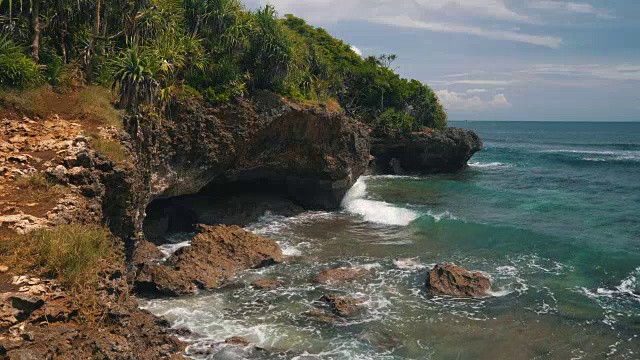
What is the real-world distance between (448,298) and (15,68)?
15743 mm

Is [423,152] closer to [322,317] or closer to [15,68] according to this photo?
[322,317]

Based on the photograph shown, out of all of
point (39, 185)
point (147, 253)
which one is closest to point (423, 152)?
point (147, 253)

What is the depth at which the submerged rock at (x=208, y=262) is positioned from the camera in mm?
15156

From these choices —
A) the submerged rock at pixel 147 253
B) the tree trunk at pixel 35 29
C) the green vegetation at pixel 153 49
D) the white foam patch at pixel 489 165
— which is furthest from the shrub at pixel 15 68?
the white foam patch at pixel 489 165

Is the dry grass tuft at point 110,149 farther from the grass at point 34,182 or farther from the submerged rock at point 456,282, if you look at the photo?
the submerged rock at point 456,282

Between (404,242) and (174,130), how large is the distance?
38.7 feet

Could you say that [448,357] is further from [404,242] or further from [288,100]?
[288,100]

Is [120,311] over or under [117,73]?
under

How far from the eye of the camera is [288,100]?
24.2 meters

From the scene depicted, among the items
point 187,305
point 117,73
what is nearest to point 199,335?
point 187,305

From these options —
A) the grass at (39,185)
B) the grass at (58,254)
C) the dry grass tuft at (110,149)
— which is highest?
the dry grass tuft at (110,149)

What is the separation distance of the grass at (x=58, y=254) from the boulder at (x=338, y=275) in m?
9.18

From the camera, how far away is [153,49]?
56.5 ft

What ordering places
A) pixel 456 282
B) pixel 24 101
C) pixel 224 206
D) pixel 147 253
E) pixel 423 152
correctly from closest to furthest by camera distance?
pixel 24 101
pixel 456 282
pixel 147 253
pixel 224 206
pixel 423 152
